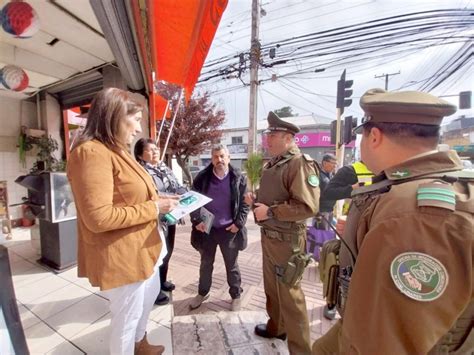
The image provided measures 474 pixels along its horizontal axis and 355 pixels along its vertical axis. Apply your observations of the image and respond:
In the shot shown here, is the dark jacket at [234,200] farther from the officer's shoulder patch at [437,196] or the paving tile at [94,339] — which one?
the officer's shoulder patch at [437,196]

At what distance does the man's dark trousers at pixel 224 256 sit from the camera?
8.21 feet

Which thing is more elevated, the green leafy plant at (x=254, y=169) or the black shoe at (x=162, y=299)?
the green leafy plant at (x=254, y=169)

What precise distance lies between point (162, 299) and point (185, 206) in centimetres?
135

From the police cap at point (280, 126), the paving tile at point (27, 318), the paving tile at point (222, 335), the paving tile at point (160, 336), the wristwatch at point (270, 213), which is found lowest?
the paving tile at point (222, 335)

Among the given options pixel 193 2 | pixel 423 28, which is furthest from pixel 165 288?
pixel 423 28

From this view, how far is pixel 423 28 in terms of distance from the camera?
6.16 m

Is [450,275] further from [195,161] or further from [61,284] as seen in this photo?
[195,161]

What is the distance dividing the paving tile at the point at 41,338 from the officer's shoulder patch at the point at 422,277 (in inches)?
101

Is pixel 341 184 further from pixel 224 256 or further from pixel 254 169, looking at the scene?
pixel 254 169

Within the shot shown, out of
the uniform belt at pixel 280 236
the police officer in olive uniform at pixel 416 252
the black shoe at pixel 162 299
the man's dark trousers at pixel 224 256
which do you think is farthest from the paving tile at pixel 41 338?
the police officer in olive uniform at pixel 416 252

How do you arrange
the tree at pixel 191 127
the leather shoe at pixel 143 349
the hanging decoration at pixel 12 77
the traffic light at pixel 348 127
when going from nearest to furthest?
the leather shoe at pixel 143 349, the hanging decoration at pixel 12 77, the traffic light at pixel 348 127, the tree at pixel 191 127

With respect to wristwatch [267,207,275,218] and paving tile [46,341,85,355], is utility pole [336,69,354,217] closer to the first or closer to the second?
wristwatch [267,207,275,218]

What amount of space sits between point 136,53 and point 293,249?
8.86ft

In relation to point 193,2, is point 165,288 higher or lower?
lower
